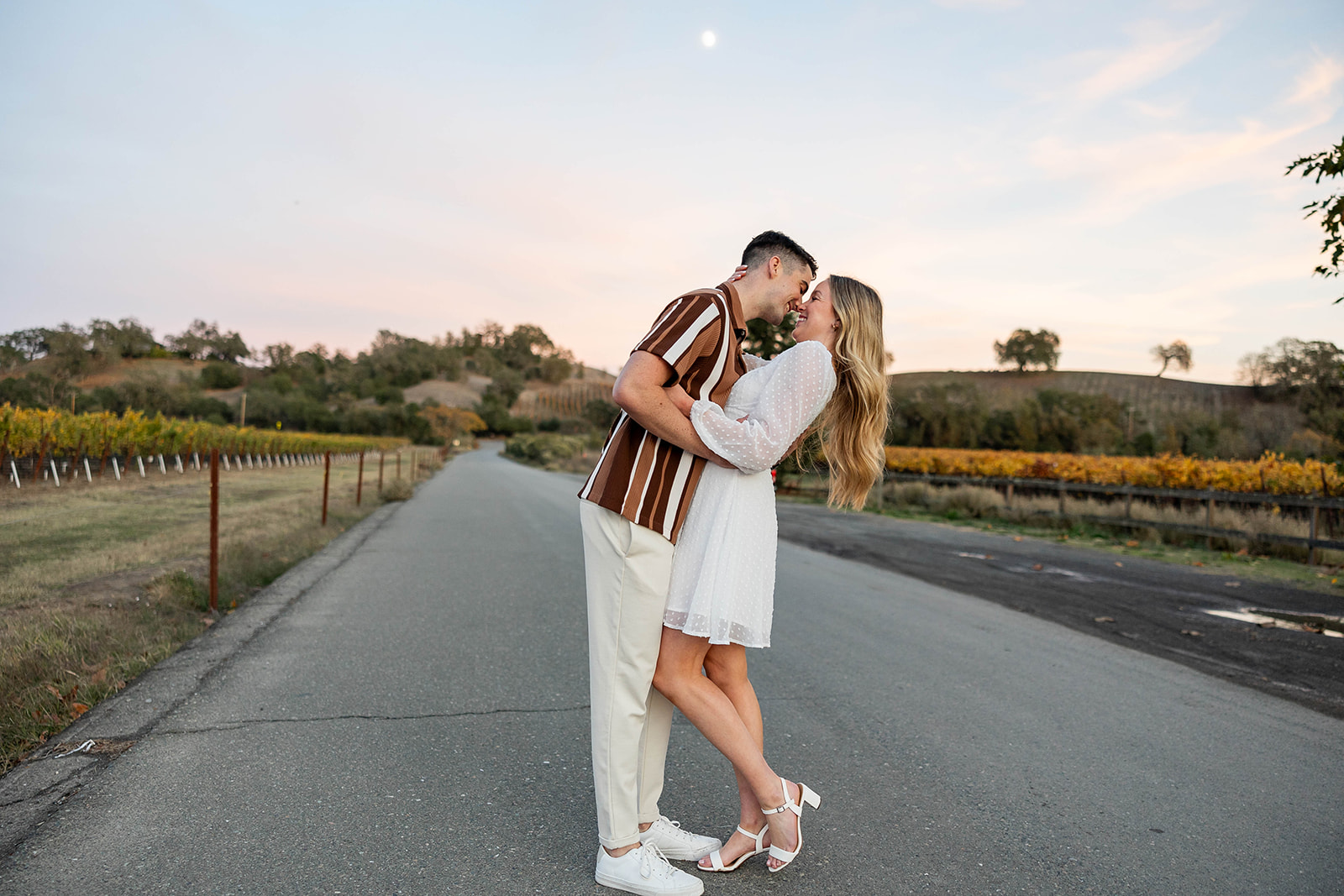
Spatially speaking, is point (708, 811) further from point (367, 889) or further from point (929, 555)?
point (929, 555)

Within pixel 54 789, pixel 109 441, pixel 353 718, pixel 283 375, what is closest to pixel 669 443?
pixel 353 718

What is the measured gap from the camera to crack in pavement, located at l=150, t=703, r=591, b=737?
3215 millimetres

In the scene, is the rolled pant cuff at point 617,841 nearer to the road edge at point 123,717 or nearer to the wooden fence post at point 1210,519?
the road edge at point 123,717

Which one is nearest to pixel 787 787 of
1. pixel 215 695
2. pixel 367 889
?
pixel 367 889

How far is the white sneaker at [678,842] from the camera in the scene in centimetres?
233

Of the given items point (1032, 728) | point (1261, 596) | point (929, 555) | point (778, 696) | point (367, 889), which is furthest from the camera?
point (929, 555)

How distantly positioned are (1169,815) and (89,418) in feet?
78.5

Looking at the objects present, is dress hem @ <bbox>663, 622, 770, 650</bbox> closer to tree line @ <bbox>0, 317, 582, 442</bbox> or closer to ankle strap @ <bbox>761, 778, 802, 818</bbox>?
ankle strap @ <bbox>761, 778, 802, 818</bbox>

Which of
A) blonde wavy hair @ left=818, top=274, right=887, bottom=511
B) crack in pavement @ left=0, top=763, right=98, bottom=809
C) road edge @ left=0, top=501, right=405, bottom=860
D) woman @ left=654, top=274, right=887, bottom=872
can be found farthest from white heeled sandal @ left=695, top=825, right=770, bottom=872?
crack in pavement @ left=0, top=763, right=98, bottom=809

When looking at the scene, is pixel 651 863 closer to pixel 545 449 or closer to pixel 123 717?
pixel 123 717

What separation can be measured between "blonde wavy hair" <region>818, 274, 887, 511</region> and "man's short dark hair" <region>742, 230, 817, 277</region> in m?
0.13

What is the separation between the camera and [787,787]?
2.25 meters

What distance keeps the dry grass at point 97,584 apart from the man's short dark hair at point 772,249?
3233mm

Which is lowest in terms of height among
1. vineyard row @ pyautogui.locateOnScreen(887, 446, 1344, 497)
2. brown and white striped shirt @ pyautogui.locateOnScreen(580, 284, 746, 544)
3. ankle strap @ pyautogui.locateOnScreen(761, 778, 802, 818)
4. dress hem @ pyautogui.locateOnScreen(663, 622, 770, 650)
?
ankle strap @ pyautogui.locateOnScreen(761, 778, 802, 818)
